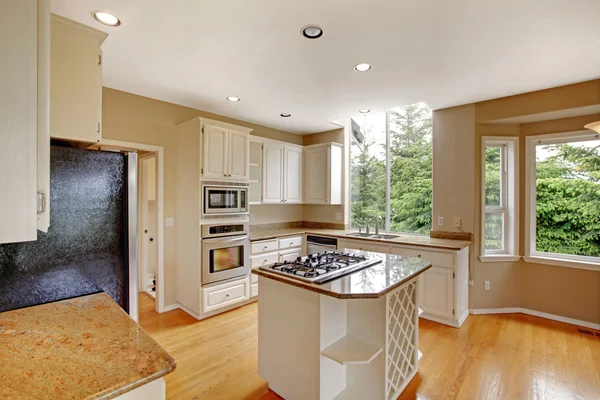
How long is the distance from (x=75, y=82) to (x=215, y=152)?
1860 millimetres

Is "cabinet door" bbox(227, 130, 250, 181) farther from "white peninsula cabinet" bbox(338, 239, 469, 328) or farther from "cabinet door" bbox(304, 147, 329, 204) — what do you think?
"white peninsula cabinet" bbox(338, 239, 469, 328)

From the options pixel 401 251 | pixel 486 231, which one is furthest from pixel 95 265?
pixel 486 231

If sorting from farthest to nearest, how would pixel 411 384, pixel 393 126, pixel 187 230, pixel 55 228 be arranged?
pixel 393 126 < pixel 187 230 < pixel 411 384 < pixel 55 228

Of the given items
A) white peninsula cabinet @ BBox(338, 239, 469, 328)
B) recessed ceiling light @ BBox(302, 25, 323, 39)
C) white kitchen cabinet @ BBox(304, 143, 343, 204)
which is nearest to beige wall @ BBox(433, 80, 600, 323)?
white peninsula cabinet @ BBox(338, 239, 469, 328)

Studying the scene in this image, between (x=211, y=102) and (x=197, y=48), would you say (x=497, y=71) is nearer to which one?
(x=197, y=48)

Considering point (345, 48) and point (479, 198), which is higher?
point (345, 48)

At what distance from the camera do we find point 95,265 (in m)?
1.62

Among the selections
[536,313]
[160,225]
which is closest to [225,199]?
[160,225]

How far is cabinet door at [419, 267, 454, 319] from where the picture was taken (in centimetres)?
314

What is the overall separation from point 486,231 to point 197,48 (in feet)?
12.4

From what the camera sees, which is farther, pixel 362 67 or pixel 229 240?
pixel 229 240

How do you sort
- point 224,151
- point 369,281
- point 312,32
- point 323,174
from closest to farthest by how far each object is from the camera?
point 369,281 < point 312,32 < point 224,151 < point 323,174

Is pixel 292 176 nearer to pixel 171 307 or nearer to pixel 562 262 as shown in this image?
pixel 171 307

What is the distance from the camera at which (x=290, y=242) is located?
426 centimetres
